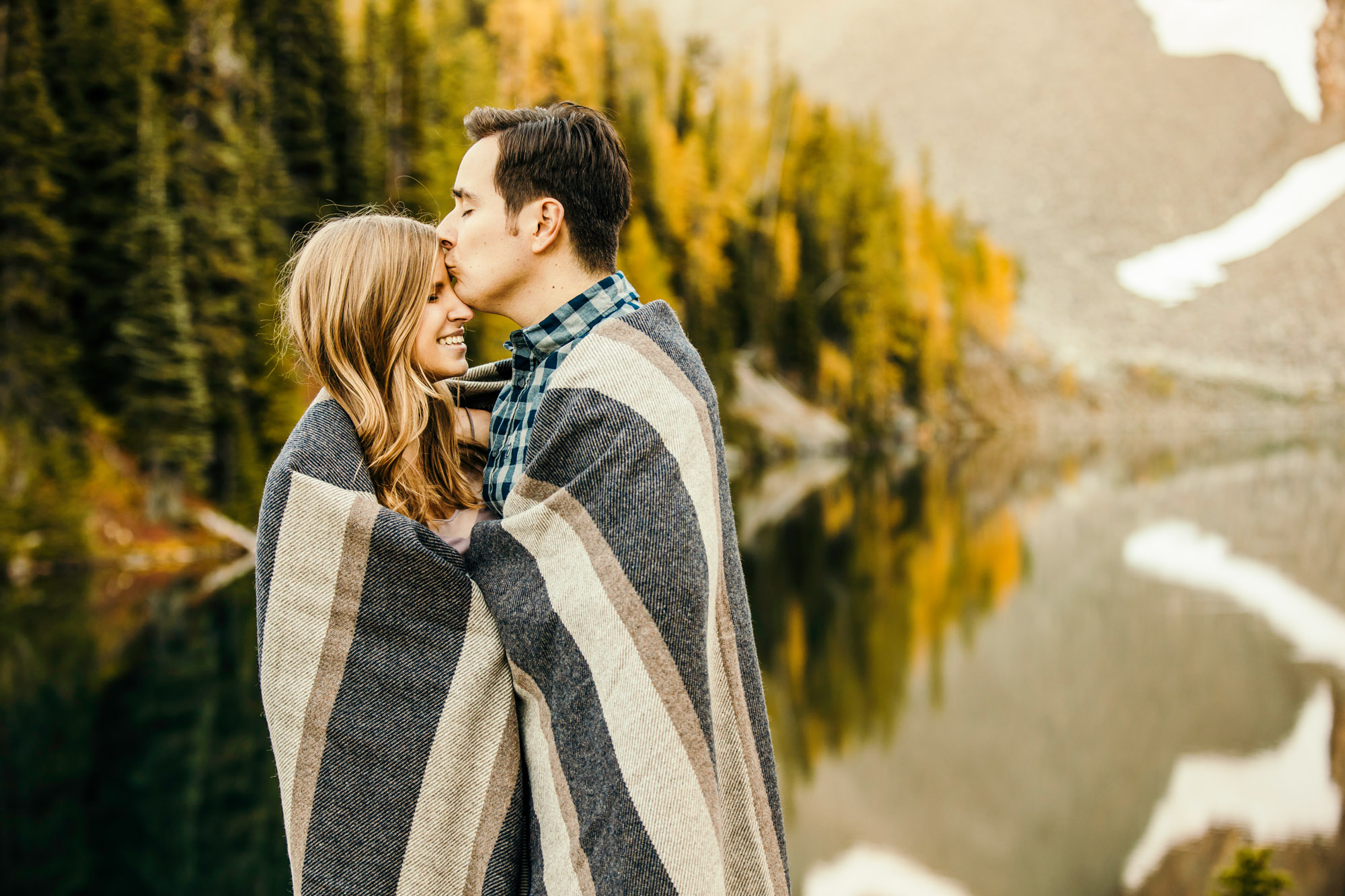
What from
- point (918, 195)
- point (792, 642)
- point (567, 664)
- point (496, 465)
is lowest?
point (792, 642)

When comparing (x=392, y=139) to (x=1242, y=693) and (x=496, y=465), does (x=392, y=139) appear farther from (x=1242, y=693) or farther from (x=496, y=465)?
(x=496, y=465)

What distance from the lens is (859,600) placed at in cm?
1366

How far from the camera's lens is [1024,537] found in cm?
1945

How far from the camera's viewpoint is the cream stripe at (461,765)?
1589 mm

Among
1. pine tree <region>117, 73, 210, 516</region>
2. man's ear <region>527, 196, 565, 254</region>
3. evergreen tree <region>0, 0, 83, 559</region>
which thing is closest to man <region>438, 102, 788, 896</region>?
man's ear <region>527, 196, 565, 254</region>

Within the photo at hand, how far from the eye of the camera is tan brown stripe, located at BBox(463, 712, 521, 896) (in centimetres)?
161

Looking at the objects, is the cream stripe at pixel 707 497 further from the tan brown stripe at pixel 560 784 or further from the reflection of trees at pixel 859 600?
the reflection of trees at pixel 859 600

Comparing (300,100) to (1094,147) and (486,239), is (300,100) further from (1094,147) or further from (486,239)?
(1094,147)

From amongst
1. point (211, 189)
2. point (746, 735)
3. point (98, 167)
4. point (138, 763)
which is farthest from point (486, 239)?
point (211, 189)

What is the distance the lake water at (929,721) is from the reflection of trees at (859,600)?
5cm

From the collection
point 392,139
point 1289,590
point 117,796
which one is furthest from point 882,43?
point 117,796

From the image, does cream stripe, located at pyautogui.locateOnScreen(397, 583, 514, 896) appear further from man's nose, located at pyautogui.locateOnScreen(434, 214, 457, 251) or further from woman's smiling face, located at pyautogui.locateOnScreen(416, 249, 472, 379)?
man's nose, located at pyautogui.locateOnScreen(434, 214, 457, 251)

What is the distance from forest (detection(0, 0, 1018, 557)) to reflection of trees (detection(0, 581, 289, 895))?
10.2ft

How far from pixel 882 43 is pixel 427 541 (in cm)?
14295
